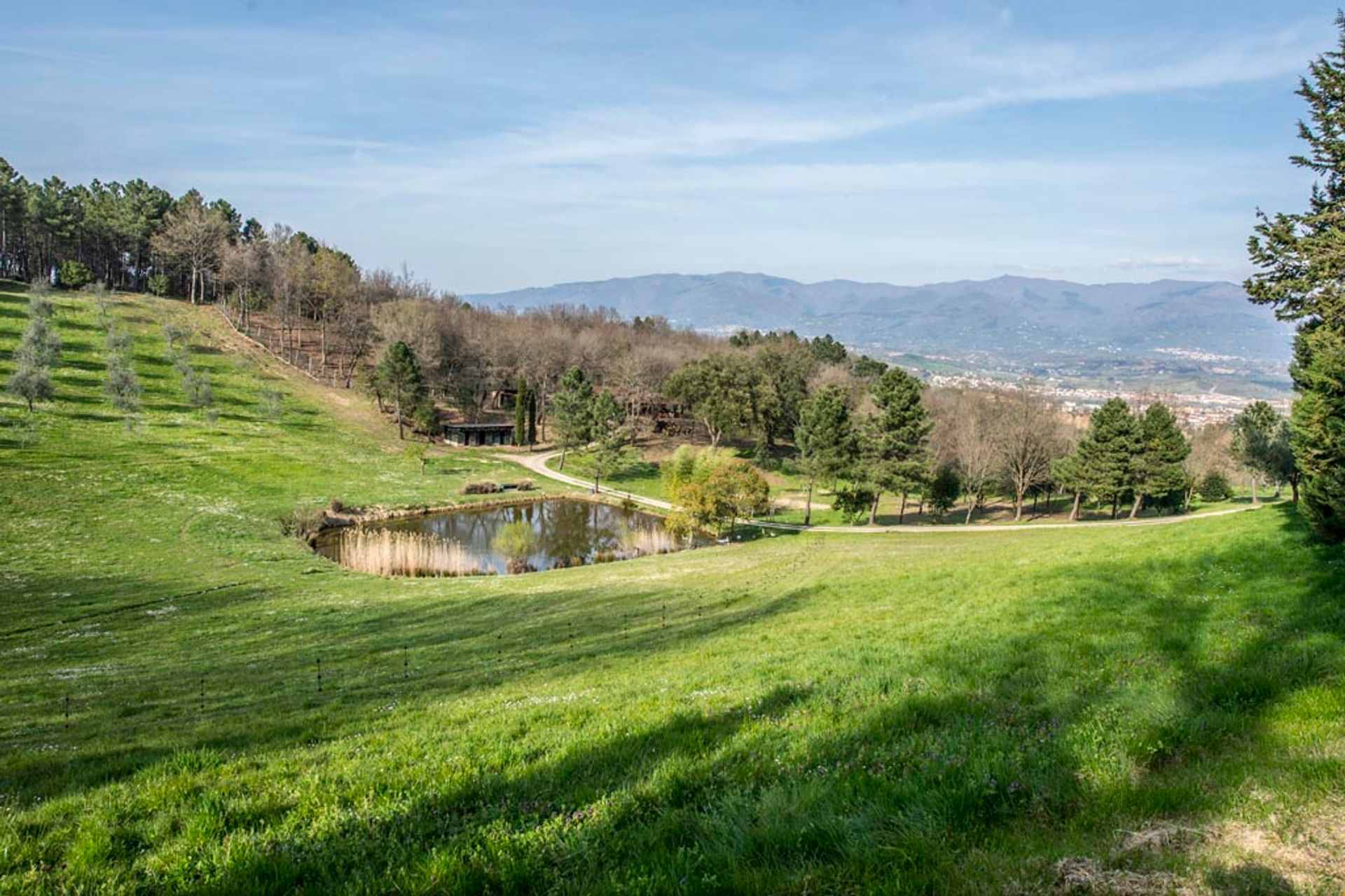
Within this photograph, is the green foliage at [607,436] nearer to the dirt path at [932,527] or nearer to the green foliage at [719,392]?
the dirt path at [932,527]

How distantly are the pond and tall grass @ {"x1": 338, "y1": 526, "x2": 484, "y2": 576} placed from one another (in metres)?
0.04

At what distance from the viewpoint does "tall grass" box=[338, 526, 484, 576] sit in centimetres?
3925

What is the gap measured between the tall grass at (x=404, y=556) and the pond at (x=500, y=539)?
4cm

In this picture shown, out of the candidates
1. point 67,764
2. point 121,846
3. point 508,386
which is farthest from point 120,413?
point 121,846

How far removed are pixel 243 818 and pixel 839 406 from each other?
5239 cm

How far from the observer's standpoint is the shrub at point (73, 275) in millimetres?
95312

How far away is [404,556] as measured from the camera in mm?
41250

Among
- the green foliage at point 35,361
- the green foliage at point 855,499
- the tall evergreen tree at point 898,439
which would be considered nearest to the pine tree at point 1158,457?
the tall evergreen tree at point 898,439

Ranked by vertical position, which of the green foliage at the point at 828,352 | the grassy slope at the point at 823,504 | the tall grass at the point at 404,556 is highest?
the green foliage at the point at 828,352

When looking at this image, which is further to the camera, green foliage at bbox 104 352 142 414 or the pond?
green foliage at bbox 104 352 142 414

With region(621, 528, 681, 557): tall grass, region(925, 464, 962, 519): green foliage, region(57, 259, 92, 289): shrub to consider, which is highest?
region(57, 259, 92, 289): shrub

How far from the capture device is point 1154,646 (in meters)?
10.3

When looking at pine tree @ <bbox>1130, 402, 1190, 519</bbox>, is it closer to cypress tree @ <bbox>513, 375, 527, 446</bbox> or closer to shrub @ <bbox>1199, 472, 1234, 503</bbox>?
shrub @ <bbox>1199, 472, 1234, 503</bbox>

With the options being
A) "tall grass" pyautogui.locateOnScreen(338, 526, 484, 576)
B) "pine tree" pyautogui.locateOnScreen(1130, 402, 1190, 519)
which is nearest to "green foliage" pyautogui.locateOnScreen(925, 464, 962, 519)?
"pine tree" pyautogui.locateOnScreen(1130, 402, 1190, 519)
